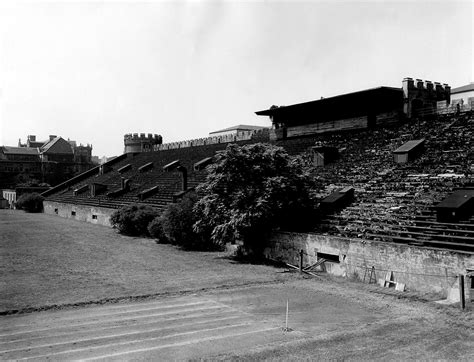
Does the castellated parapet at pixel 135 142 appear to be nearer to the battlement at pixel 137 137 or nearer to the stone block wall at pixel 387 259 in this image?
the battlement at pixel 137 137

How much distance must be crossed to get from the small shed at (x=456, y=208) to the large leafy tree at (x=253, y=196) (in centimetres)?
713

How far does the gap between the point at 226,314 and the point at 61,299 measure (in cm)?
605

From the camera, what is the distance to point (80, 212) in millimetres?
49125

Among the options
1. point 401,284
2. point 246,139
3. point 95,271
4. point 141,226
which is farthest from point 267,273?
point 246,139

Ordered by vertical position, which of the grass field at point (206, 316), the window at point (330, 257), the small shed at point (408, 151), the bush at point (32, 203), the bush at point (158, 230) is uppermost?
the small shed at point (408, 151)

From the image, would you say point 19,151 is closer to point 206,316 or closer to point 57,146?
point 57,146

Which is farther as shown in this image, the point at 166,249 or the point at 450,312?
the point at 166,249

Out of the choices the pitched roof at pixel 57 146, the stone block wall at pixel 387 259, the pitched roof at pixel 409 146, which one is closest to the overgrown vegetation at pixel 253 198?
the stone block wall at pixel 387 259

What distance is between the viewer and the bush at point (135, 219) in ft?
113

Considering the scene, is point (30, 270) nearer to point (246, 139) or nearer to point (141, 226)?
point (141, 226)

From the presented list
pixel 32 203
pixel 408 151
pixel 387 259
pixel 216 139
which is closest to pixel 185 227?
pixel 387 259

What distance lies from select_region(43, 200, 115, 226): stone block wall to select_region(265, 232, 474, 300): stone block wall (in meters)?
24.1

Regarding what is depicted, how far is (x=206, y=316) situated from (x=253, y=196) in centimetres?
1068

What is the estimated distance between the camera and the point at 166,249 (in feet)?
92.7
